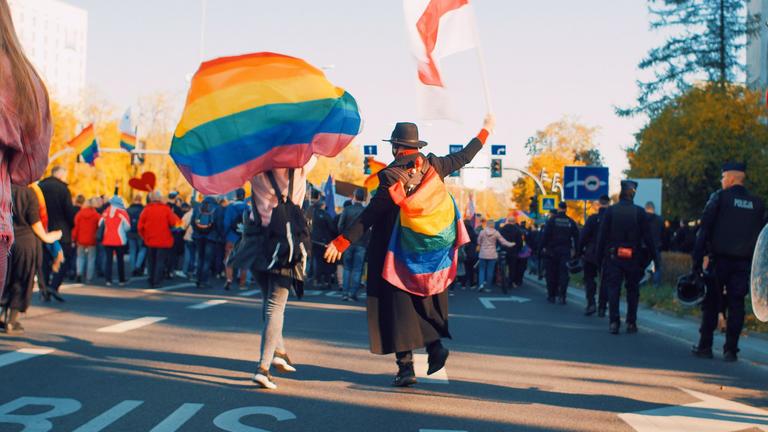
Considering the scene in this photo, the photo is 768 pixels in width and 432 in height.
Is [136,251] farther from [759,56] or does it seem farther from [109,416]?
[759,56]

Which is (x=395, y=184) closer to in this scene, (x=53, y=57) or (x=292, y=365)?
(x=292, y=365)

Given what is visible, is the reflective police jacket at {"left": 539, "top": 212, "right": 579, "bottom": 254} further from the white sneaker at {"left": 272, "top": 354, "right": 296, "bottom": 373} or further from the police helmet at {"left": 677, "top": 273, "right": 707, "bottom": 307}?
the white sneaker at {"left": 272, "top": 354, "right": 296, "bottom": 373}

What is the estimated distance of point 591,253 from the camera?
16.0 m

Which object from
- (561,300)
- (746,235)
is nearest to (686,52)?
(561,300)

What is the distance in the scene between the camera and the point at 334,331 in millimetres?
11812

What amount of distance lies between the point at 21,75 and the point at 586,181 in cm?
2140

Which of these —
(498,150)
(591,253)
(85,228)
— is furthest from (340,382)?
(498,150)

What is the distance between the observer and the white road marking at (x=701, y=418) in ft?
20.9

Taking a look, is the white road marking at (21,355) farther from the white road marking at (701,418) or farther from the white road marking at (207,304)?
the white road marking at (207,304)

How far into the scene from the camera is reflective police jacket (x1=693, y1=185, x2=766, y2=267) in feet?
33.2

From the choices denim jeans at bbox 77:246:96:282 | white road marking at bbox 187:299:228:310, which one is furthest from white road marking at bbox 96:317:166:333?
denim jeans at bbox 77:246:96:282

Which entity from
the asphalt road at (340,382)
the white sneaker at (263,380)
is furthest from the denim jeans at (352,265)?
the white sneaker at (263,380)

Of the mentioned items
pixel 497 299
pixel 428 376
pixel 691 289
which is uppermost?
pixel 691 289

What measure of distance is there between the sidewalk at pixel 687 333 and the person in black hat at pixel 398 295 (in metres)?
3.99
